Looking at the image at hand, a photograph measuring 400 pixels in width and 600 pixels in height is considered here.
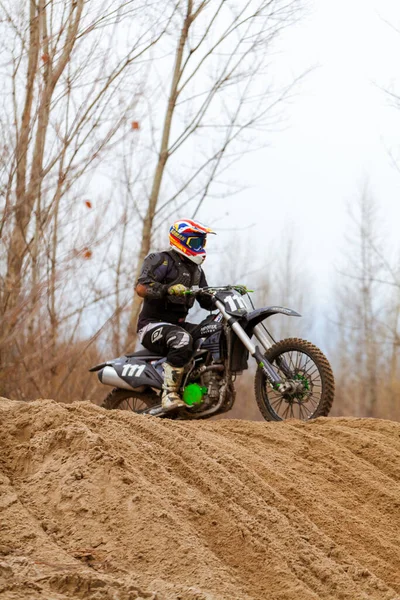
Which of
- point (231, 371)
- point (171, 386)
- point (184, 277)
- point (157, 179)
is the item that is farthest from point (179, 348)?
point (157, 179)

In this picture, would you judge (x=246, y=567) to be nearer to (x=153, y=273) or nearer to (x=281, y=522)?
(x=281, y=522)

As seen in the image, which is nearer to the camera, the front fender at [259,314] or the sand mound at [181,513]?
the sand mound at [181,513]

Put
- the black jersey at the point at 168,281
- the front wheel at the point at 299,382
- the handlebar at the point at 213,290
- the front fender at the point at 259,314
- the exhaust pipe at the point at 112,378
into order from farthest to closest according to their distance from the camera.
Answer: the exhaust pipe at the point at 112,378
the black jersey at the point at 168,281
the handlebar at the point at 213,290
the front fender at the point at 259,314
the front wheel at the point at 299,382

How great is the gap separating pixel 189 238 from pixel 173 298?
616 mm

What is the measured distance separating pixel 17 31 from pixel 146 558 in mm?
4258

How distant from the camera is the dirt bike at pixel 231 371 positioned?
7051 mm

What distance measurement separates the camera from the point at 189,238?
7898 mm

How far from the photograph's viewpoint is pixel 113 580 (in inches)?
141

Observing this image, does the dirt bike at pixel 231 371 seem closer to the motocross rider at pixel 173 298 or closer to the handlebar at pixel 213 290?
the handlebar at pixel 213 290

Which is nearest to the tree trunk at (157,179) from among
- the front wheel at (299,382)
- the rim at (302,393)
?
the front wheel at (299,382)

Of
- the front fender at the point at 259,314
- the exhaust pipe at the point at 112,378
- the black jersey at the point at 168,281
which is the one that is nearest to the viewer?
the front fender at the point at 259,314

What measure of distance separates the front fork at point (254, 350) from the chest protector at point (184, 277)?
0.40 meters

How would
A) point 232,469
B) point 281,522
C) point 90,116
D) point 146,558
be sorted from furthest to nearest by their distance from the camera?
point 90,116 → point 232,469 → point 281,522 → point 146,558

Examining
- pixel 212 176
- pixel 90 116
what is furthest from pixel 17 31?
pixel 212 176
